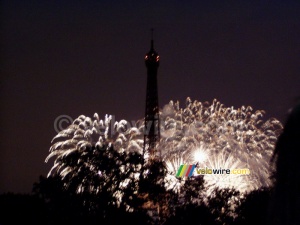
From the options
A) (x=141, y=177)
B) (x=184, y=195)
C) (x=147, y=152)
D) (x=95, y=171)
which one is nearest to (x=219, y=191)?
(x=184, y=195)

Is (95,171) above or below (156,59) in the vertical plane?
below

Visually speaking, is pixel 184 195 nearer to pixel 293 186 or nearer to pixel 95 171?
pixel 95 171

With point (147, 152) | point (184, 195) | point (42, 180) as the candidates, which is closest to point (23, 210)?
point (42, 180)

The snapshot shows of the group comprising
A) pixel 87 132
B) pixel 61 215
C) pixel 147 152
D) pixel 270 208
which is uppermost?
pixel 147 152

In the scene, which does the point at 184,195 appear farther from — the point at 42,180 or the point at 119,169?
the point at 42,180

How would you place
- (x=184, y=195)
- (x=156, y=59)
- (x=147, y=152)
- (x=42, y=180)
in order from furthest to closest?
(x=156, y=59)
(x=147, y=152)
(x=184, y=195)
(x=42, y=180)

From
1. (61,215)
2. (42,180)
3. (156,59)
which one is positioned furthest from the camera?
(156,59)

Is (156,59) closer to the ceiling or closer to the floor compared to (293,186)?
closer to the ceiling

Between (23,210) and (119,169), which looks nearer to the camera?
(119,169)

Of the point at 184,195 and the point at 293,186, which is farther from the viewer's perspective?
the point at 184,195
